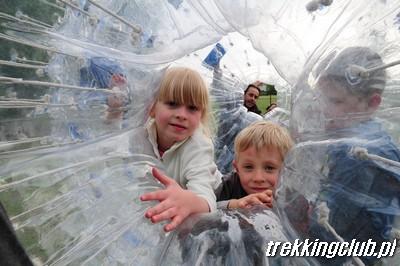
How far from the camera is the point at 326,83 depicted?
78 cm

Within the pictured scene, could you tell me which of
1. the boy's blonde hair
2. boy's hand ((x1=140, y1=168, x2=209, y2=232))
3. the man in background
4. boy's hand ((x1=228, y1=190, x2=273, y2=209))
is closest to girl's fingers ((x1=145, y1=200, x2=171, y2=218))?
boy's hand ((x1=140, y1=168, x2=209, y2=232))

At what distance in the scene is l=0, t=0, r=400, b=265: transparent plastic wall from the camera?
2.26 feet

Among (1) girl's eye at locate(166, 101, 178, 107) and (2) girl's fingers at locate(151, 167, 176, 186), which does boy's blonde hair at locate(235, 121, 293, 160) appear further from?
(2) girl's fingers at locate(151, 167, 176, 186)

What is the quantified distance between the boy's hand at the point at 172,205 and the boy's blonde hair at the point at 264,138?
35 cm

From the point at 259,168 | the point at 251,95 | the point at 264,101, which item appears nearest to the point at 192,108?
the point at 259,168

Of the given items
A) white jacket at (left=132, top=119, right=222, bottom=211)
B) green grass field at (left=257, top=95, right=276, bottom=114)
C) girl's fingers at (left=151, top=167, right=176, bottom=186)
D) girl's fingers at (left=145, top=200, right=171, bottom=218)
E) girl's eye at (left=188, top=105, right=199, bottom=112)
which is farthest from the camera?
green grass field at (left=257, top=95, right=276, bottom=114)

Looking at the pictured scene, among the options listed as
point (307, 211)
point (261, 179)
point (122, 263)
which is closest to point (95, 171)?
point (122, 263)

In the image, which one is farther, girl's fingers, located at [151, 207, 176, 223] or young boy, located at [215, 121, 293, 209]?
young boy, located at [215, 121, 293, 209]

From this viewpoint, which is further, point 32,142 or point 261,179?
point 261,179

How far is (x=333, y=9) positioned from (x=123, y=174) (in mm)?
554

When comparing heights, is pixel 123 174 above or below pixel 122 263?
above

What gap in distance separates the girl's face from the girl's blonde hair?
0.01 meters

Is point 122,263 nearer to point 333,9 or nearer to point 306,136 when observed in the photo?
point 306,136

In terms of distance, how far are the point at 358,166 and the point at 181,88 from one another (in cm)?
59
